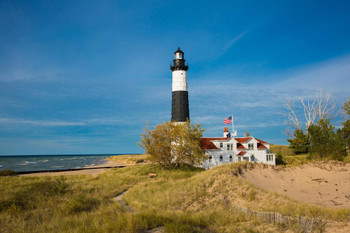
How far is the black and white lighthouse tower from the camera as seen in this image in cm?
3837

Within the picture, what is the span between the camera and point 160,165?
3284cm

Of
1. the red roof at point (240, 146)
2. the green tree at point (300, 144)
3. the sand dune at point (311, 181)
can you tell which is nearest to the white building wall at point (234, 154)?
the red roof at point (240, 146)

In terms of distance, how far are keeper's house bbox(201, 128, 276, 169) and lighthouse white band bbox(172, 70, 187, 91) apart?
1041cm

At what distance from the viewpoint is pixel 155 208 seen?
40.8 ft

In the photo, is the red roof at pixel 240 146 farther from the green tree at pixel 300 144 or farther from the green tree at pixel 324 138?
the green tree at pixel 300 144

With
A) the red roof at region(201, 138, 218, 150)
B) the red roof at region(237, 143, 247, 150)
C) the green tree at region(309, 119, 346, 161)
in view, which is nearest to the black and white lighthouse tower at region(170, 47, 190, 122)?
the red roof at region(201, 138, 218, 150)

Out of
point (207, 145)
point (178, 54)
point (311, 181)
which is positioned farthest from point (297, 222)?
point (178, 54)

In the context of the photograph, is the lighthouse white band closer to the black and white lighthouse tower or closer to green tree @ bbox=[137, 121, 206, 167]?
the black and white lighthouse tower

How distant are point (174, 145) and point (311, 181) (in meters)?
18.4

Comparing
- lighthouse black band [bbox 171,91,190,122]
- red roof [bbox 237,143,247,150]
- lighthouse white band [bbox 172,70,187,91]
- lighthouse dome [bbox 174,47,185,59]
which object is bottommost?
red roof [bbox 237,143,247,150]

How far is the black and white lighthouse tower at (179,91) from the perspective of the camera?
38.4 meters

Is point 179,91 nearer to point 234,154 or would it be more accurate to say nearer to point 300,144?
point 234,154

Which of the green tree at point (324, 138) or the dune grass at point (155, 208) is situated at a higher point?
the green tree at point (324, 138)

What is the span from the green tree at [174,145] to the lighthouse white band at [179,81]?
29.5 ft
